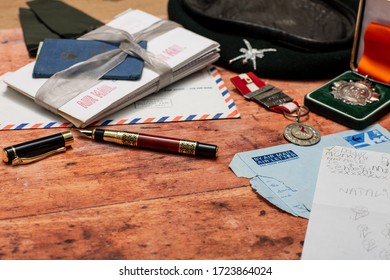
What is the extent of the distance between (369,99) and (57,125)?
1.86ft

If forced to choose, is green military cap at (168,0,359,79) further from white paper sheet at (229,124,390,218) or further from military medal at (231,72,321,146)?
white paper sheet at (229,124,390,218)

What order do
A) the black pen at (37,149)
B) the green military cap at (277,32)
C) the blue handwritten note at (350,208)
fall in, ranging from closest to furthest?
the blue handwritten note at (350,208), the black pen at (37,149), the green military cap at (277,32)

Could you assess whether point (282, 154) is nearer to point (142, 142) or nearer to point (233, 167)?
point (233, 167)

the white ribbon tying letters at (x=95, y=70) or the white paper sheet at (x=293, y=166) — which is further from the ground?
the white ribbon tying letters at (x=95, y=70)

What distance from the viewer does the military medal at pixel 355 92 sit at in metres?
1.05

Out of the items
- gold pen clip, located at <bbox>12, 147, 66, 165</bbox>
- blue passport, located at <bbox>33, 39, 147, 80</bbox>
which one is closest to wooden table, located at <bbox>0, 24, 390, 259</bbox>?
gold pen clip, located at <bbox>12, 147, 66, 165</bbox>

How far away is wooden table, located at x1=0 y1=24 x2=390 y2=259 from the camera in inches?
30.2

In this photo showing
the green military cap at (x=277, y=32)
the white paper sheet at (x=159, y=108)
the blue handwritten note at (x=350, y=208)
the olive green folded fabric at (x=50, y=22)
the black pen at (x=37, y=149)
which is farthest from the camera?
the olive green folded fabric at (x=50, y=22)

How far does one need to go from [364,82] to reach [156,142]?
431mm

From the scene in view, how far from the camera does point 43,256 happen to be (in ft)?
2.46

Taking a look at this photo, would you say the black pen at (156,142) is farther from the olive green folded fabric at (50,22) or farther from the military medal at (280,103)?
the olive green folded fabric at (50,22)

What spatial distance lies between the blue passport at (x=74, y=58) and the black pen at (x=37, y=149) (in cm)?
17


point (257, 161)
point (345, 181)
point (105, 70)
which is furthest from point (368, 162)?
point (105, 70)

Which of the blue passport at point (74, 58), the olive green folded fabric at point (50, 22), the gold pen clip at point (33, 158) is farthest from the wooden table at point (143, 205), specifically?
the olive green folded fabric at point (50, 22)
